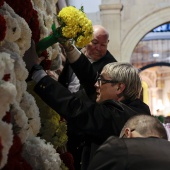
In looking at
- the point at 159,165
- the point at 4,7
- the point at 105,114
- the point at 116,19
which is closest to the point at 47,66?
the point at 105,114

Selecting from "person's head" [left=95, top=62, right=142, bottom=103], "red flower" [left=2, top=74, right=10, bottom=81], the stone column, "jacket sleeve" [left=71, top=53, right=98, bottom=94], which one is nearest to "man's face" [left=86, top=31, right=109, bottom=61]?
"jacket sleeve" [left=71, top=53, right=98, bottom=94]

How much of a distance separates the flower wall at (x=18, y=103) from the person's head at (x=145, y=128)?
11.8 inches

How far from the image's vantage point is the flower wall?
1242mm

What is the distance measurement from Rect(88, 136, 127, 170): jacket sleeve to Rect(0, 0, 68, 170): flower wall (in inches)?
8.8

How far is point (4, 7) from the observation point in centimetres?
148

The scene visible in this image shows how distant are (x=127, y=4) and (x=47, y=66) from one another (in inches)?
213

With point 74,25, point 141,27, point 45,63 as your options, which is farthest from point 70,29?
point 141,27

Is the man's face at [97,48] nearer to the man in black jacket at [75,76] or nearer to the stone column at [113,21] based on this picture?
the man in black jacket at [75,76]

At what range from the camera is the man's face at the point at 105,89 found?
6.82ft

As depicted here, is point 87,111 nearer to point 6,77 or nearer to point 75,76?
point 6,77

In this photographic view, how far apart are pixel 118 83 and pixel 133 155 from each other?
30.6 inches

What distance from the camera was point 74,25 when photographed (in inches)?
68.7

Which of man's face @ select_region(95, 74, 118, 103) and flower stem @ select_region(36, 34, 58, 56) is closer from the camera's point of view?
flower stem @ select_region(36, 34, 58, 56)

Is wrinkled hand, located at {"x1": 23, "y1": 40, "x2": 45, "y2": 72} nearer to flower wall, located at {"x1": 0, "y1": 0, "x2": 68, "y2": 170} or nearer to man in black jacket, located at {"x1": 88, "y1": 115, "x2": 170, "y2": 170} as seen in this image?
flower wall, located at {"x1": 0, "y1": 0, "x2": 68, "y2": 170}
